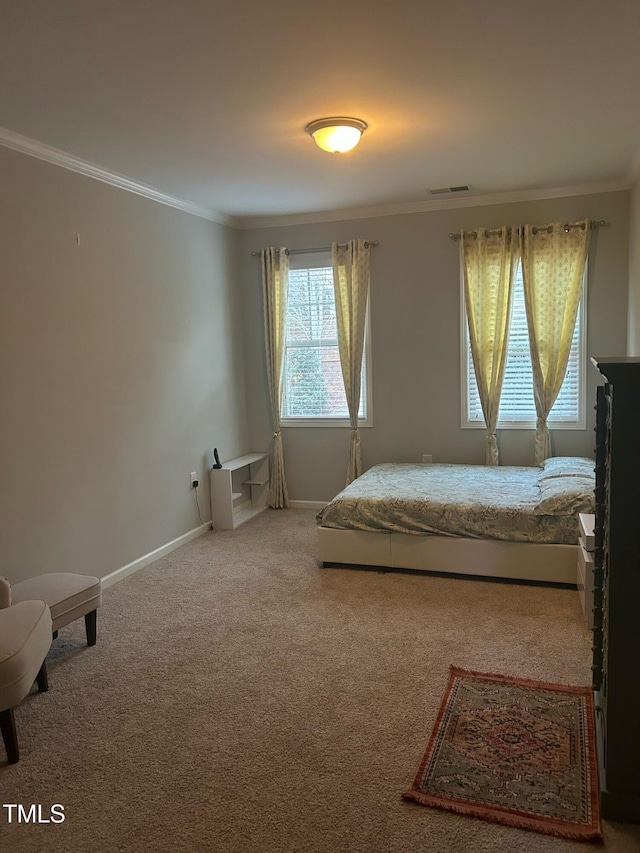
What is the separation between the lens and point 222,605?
3.88 meters

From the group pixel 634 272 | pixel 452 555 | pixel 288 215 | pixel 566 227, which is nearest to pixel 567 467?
pixel 452 555

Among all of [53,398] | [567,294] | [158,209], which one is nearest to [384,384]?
[567,294]

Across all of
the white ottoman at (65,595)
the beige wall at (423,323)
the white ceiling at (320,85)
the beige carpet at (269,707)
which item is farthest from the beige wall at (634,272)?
the white ottoman at (65,595)

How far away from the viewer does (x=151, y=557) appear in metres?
4.67

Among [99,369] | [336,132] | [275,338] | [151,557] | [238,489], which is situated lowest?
[151,557]

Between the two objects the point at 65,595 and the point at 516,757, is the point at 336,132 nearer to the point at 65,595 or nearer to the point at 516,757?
the point at 65,595

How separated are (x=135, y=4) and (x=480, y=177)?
306 centimetres

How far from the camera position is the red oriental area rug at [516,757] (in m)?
2.08

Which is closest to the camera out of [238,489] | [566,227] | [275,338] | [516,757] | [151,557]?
[516,757]

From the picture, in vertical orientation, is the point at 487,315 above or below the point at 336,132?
below

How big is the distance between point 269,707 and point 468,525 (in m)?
1.88

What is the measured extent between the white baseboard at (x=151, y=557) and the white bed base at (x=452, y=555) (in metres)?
1.23

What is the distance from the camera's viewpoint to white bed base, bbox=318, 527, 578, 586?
3932 millimetres

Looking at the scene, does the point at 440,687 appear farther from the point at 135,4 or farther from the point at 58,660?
the point at 135,4
